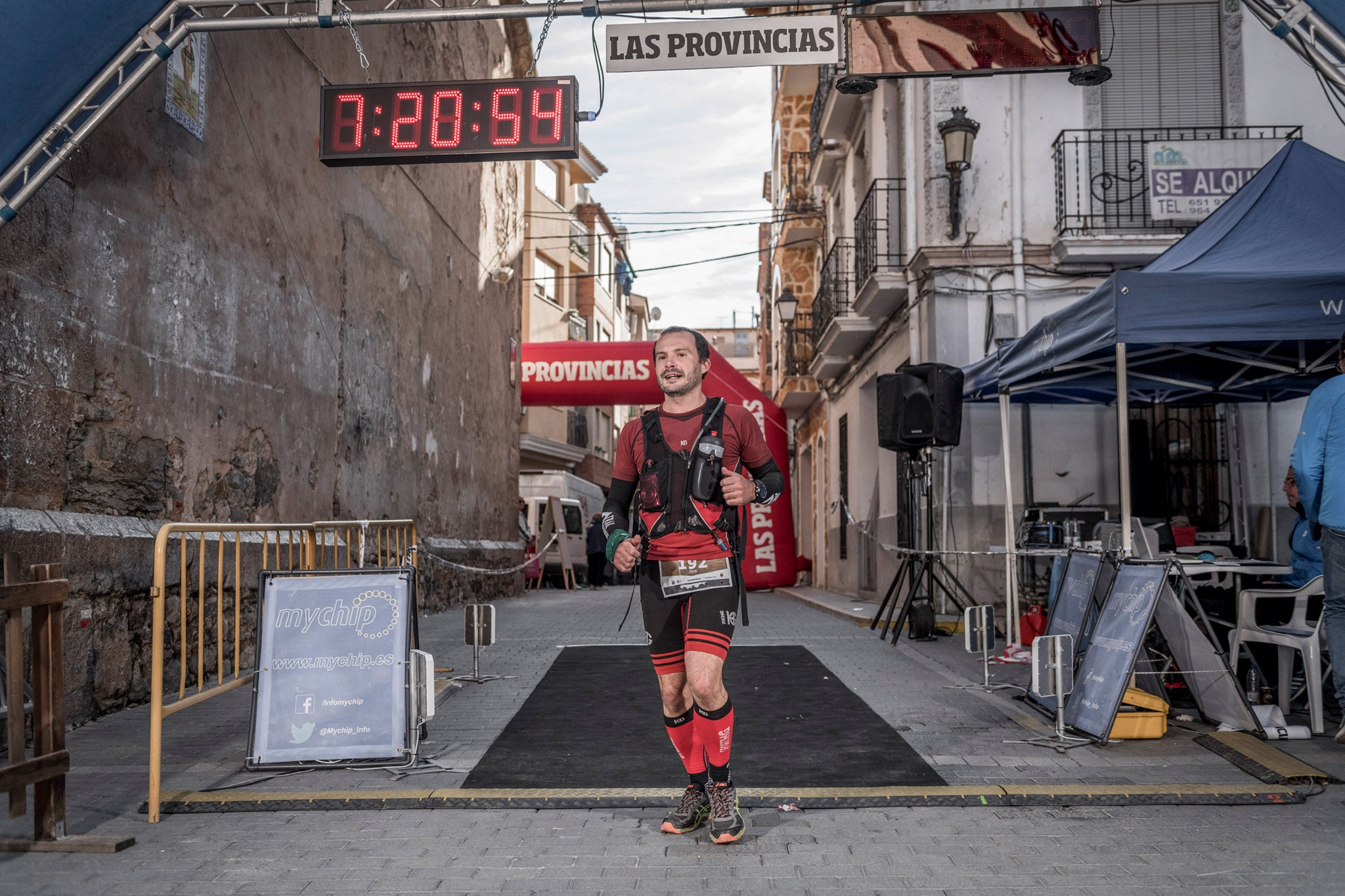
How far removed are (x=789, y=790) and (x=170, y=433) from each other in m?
5.22

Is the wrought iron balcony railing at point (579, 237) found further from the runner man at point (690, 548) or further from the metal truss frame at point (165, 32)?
the runner man at point (690, 548)

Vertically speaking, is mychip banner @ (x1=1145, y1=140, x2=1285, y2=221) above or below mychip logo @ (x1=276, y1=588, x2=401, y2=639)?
above

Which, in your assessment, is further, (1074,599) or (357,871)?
(1074,599)

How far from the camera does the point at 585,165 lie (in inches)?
1726

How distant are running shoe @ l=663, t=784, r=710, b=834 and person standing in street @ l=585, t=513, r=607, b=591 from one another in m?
20.2

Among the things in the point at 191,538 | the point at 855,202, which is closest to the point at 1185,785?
the point at 191,538

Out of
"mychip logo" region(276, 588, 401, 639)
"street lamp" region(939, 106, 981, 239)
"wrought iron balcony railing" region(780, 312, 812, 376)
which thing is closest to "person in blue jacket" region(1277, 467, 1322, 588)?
"mychip logo" region(276, 588, 401, 639)

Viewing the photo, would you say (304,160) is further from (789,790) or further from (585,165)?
(585,165)

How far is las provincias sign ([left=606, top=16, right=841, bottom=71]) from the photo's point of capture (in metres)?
7.39

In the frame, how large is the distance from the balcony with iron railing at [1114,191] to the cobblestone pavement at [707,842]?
810 centimetres

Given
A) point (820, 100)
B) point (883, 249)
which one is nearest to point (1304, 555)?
point (883, 249)

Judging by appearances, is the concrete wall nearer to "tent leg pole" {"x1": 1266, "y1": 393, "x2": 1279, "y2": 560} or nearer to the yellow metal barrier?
the yellow metal barrier

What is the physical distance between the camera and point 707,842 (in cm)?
429

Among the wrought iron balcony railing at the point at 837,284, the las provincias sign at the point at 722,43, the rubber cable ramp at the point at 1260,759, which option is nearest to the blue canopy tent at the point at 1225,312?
the rubber cable ramp at the point at 1260,759
